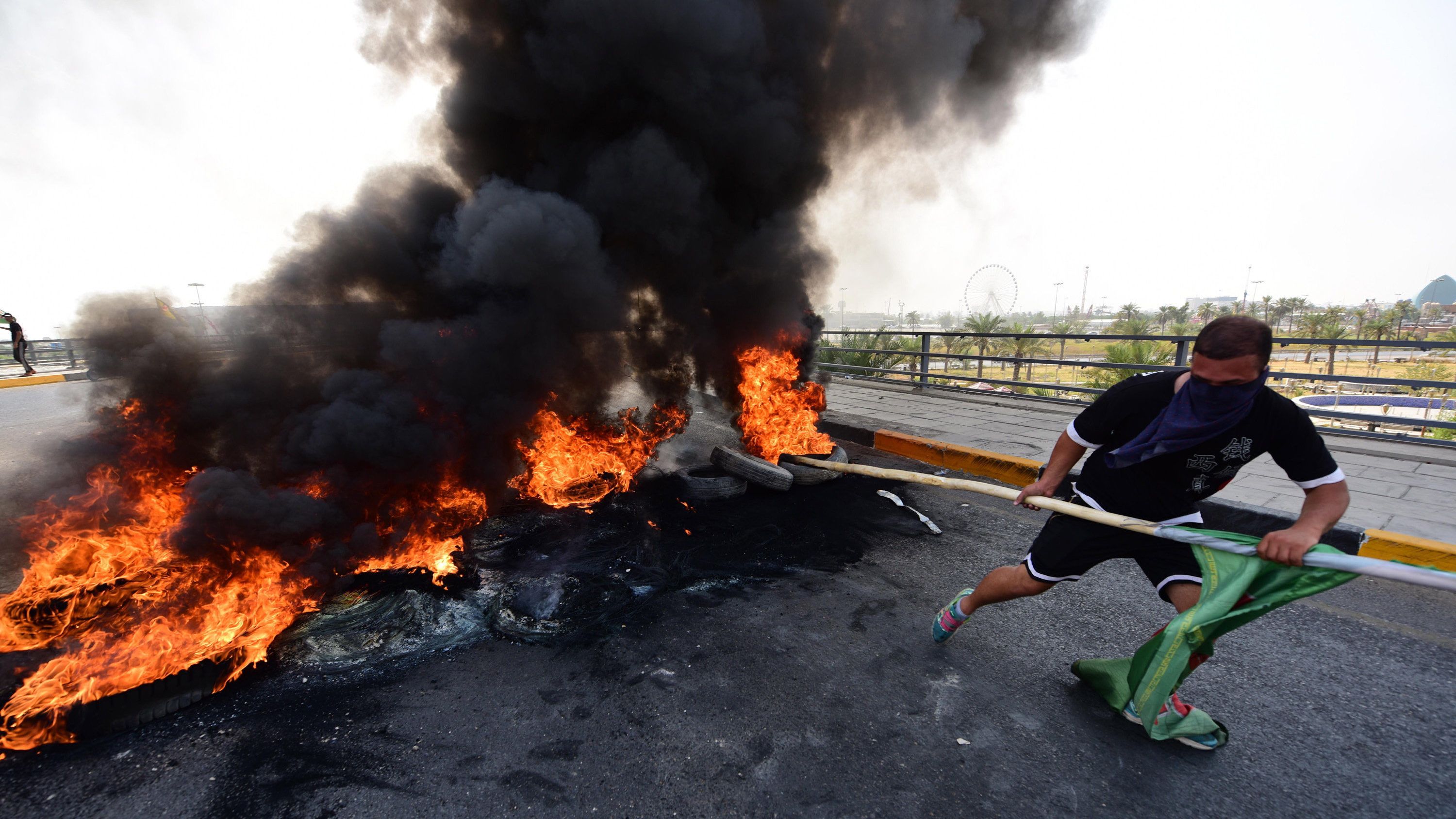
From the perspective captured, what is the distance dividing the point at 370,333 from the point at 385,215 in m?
1.35

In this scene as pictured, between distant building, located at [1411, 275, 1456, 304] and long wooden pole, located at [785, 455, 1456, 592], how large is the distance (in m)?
152

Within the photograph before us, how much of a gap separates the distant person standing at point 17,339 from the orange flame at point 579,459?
17757mm

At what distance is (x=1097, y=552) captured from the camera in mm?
2729

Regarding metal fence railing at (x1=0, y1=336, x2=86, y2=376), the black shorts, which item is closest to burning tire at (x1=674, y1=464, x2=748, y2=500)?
the black shorts

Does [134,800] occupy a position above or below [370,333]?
below

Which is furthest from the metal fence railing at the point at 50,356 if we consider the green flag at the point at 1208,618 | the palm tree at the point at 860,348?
the green flag at the point at 1208,618

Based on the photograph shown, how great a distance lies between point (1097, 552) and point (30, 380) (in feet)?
77.8

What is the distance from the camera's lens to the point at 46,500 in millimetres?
3605

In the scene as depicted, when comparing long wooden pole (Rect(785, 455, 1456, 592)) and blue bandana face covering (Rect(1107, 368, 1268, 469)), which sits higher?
blue bandana face covering (Rect(1107, 368, 1268, 469))

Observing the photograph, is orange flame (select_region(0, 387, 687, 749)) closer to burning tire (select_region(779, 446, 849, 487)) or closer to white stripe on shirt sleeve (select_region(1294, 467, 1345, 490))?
burning tire (select_region(779, 446, 849, 487))

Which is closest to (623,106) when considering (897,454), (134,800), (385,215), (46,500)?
(385,215)

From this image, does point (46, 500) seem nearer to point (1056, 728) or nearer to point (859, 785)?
point (859, 785)

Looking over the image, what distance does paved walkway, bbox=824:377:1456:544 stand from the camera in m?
4.41

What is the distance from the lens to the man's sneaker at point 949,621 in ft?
9.86
